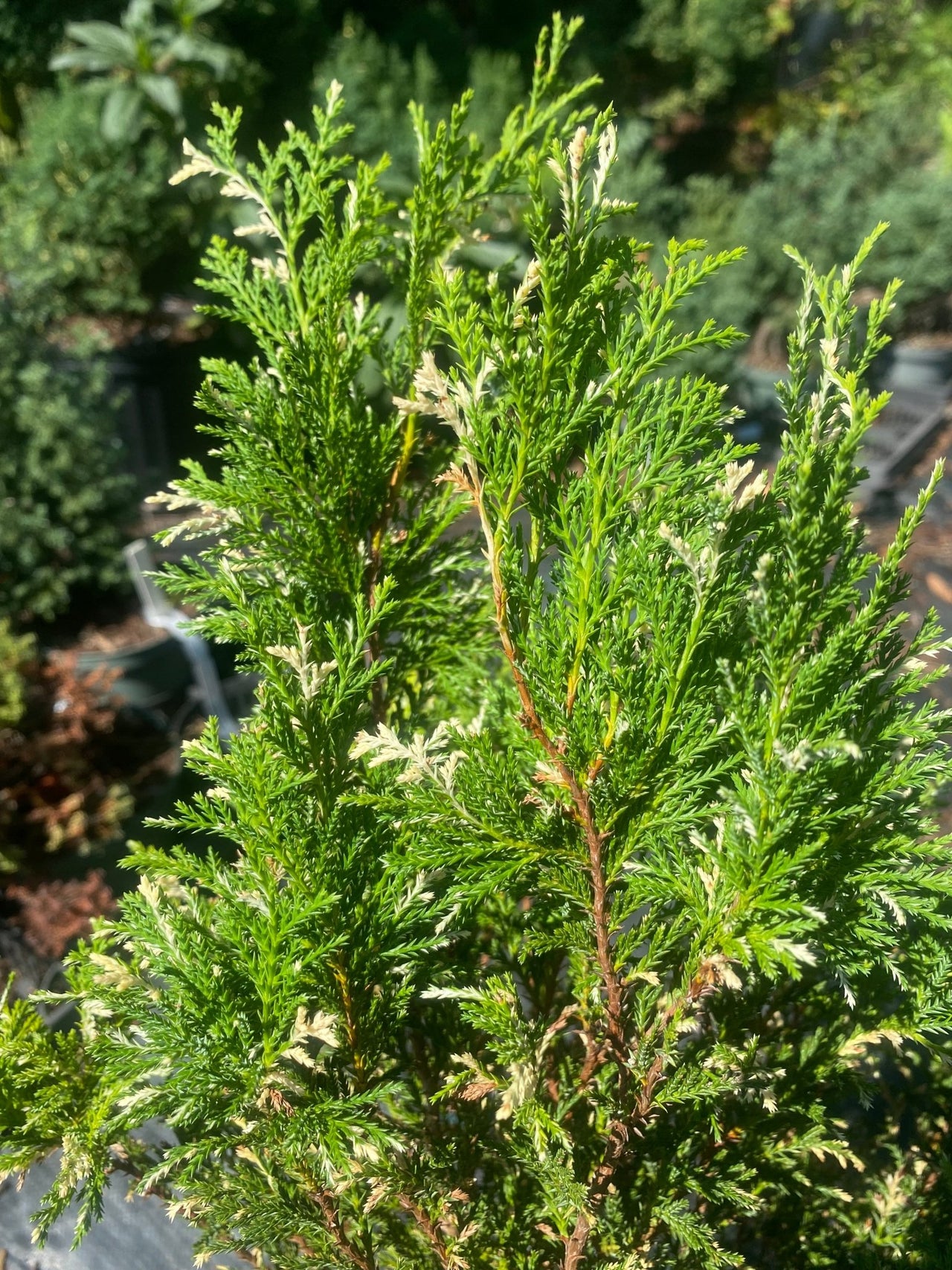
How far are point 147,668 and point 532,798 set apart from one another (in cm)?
416

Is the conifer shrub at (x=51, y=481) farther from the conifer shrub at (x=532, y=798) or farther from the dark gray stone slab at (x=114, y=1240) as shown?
the conifer shrub at (x=532, y=798)

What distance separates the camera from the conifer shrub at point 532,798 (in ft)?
3.83

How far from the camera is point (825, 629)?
4.16ft

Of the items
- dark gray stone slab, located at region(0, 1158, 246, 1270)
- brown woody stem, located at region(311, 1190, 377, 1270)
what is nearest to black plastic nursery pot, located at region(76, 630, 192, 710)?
dark gray stone slab, located at region(0, 1158, 246, 1270)

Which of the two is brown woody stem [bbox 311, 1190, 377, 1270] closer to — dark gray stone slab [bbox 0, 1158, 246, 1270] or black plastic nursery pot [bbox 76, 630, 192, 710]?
dark gray stone slab [bbox 0, 1158, 246, 1270]

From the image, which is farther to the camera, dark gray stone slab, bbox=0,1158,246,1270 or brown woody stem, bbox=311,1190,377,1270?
dark gray stone slab, bbox=0,1158,246,1270

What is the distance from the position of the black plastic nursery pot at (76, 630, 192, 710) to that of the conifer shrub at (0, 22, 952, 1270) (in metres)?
3.67

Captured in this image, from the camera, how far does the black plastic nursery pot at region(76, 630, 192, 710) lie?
195 inches

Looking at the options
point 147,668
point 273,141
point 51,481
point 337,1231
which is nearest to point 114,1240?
point 337,1231

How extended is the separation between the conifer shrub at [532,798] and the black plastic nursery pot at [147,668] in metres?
3.67

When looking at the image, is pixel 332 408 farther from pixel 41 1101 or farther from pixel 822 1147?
pixel 822 1147

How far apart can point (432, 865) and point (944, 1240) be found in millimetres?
1094

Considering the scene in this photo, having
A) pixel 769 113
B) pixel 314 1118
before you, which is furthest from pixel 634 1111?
pixel 769 113

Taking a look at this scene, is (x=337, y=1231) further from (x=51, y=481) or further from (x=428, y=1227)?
(x=51, y=481)
